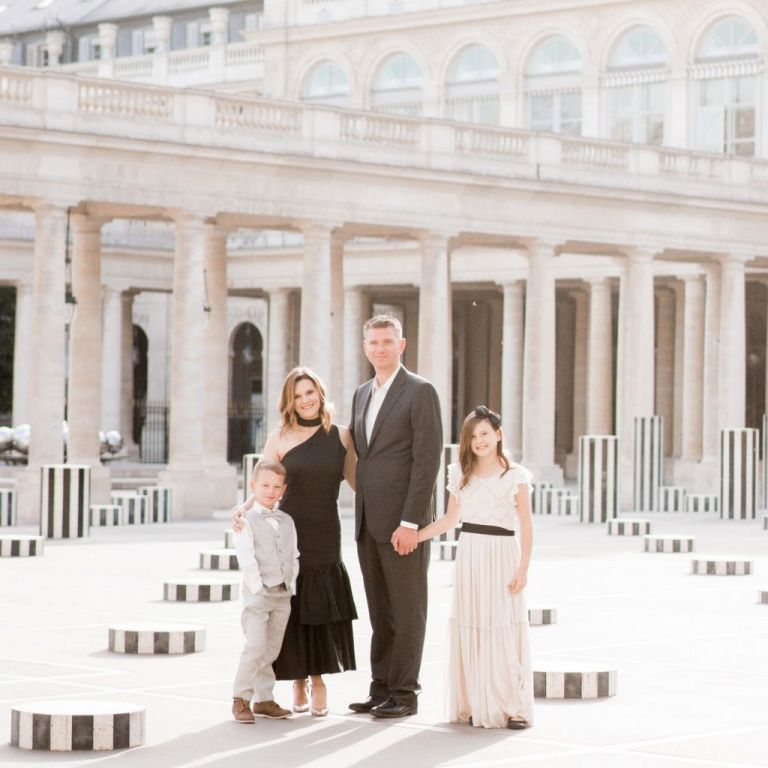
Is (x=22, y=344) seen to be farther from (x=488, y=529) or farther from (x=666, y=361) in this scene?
(x=488, y=529)

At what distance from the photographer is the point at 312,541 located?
14133 millimetres

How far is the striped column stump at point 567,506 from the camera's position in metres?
46.3

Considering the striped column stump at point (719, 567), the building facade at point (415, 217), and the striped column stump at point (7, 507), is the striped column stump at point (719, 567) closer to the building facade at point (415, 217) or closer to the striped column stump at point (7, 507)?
the striped column stump at point (7, 507)

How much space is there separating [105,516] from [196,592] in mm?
16671

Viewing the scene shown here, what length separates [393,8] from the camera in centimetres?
7306

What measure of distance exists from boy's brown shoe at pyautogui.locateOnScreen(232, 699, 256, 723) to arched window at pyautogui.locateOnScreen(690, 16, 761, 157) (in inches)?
2135

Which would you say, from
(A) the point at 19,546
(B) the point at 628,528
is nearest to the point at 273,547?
(A) the point at 19,546

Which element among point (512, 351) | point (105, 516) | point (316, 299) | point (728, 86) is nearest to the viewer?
point (105, 516)

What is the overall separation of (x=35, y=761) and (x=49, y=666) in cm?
454

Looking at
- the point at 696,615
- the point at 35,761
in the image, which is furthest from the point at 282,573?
the point at 696,615

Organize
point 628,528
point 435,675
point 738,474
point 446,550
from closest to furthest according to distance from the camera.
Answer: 1. point 435,675
2. point 446,550
3. point 628,528
4. point 738,474

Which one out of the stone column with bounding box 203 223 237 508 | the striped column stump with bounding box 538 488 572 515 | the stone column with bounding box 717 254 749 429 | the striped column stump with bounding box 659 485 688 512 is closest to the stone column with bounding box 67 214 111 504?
the stone column with bounding box 203 223 237 508

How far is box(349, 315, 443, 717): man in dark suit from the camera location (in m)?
14.0

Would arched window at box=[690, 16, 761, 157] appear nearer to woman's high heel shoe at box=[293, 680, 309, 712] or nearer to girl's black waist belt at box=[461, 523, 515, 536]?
girl's black waist belt at box=[461, 523, 515, 536]
